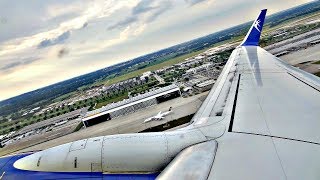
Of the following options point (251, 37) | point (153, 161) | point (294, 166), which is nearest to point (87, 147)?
point (153, 161)

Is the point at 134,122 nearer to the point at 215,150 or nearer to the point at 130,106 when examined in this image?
the point at 130,106

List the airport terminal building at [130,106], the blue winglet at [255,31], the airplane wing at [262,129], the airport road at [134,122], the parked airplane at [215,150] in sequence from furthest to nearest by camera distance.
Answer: the airport terminal building at [130,106], the airport road at [134,122], the blue winglet at [255,31], the parked airplane at [215,150], the airplane wing at [262,129]

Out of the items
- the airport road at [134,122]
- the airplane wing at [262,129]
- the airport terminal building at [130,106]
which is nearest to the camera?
the airplane wing at [262,129]

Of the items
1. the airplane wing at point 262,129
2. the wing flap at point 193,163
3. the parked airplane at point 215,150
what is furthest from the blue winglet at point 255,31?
the wing flap at point 193,163

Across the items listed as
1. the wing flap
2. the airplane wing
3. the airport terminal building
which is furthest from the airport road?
the wing flap

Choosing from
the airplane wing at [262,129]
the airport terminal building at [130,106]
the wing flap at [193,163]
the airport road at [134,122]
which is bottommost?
the airport road at [134,122]

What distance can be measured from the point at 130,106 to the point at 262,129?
49005mm

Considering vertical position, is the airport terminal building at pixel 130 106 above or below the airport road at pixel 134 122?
above

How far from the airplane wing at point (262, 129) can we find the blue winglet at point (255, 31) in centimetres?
694

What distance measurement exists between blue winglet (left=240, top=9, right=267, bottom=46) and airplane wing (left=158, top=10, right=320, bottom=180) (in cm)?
694

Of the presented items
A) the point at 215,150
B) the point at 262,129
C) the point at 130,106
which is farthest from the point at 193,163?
the point at 130,106

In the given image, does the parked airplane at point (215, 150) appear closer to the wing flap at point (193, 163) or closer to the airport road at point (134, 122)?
the wing flap at point (193, 163)

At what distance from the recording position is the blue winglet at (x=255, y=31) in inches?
679

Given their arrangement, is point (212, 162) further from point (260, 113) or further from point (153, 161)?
point (260, 113)
